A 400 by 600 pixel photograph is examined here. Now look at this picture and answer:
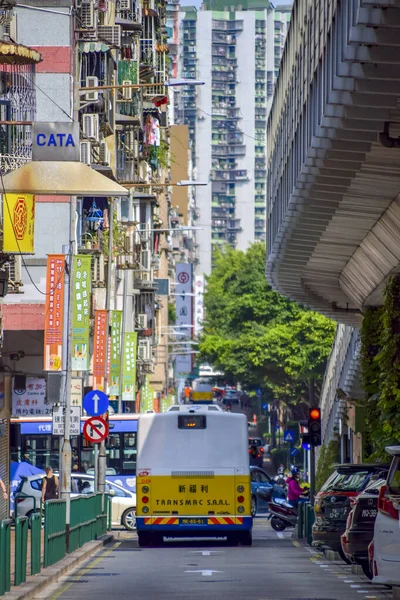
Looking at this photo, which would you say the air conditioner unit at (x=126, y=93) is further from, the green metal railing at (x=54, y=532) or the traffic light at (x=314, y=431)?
the green metal railing at (x=54, y=532)

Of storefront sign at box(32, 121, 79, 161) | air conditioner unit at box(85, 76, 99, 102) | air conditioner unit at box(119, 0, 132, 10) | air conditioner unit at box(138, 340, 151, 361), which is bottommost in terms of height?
storefront sign at box(32, 121, 79, 161)

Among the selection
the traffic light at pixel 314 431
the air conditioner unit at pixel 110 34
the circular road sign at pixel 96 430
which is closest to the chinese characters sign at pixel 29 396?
the circular road sign at pixel 96 430

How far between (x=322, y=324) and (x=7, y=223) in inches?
2383

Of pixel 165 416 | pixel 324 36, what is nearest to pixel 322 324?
pixel 165 416

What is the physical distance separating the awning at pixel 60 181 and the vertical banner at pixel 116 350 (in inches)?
1105

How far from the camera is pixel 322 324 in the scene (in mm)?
86688

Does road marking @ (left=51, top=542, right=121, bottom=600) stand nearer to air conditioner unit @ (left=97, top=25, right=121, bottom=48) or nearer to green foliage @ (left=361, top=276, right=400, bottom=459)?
green foliage @ (left=361, top=276, right=400, bottom=459)

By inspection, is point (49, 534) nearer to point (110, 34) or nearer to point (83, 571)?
point (83, 571)

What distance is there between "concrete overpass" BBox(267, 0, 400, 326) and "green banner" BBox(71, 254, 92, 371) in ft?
14.9

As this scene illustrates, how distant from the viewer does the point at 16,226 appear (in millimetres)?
27203

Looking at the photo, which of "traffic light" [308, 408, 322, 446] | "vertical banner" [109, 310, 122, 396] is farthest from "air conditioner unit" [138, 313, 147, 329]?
A: "traffic light" [308, 408, 322, 446]

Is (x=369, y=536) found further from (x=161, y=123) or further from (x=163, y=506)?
(x=161, y=123)

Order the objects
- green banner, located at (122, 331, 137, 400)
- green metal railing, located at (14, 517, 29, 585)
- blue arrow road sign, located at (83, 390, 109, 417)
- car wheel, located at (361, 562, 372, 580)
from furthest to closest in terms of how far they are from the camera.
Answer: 1. green banner, located at (122, 331, 137, 400)
2. blue arrow road sign, located at (83, 390, 109, 417)
3. car wheel, located at (361, 562, 372, 580)
4. green metal railing, located at (14, 517, 29, 585)

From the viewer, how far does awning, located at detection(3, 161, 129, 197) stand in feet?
58.5
